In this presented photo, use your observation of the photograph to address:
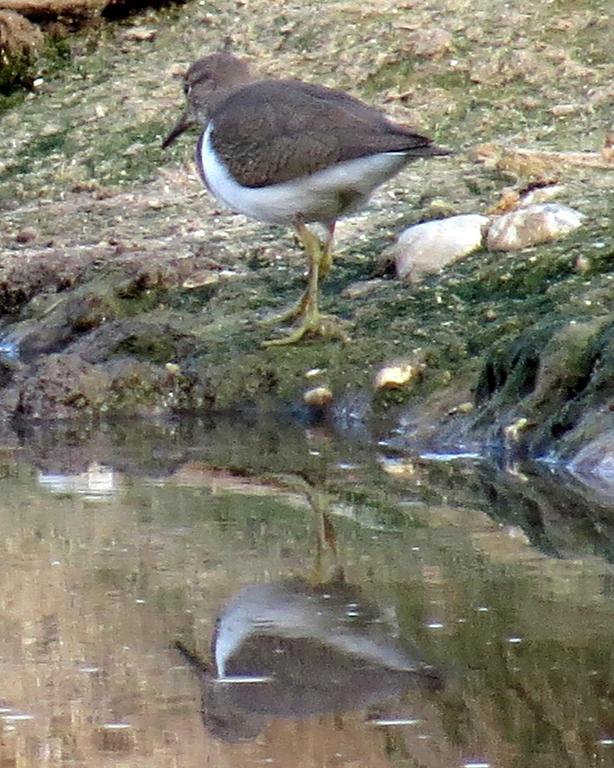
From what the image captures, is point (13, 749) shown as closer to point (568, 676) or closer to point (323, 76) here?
point (568, 676)

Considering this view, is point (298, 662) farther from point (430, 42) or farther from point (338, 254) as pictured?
point (430, 42)

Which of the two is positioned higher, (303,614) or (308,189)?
(303,614)

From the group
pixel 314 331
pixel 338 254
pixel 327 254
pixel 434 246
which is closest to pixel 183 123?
pixel 338 254

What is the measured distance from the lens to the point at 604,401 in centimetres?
606

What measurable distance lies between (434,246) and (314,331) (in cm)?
72

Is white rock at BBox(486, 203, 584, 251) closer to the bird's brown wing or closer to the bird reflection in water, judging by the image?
the bird's brown wing

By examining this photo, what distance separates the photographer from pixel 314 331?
24.8ft

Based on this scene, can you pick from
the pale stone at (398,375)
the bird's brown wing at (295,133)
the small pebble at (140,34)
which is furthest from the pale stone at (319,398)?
the small pebble at (140,34)

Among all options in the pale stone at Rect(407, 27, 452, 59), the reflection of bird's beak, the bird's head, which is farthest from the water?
the pale stone at Rect(407, 27, 452, 59)

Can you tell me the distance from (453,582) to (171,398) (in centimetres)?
306

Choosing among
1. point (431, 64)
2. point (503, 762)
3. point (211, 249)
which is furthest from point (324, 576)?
point (431, 64)

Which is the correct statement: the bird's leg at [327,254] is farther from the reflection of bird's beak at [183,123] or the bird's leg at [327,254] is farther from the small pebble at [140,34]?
the small pebble at [140,34]

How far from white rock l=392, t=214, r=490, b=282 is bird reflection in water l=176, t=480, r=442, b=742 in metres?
3.34

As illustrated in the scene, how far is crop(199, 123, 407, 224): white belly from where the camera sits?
6918mm
